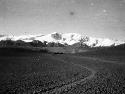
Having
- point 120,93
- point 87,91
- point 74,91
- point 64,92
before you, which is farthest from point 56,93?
point 120,93

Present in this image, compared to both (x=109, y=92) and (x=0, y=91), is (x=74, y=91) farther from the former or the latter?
(x=0, y=91)

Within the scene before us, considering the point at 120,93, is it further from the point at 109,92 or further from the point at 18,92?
the point at 18,92

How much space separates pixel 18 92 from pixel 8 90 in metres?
1.53

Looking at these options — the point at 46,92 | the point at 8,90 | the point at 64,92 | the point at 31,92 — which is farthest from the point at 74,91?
the point at 8,90

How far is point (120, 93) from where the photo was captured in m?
18.9

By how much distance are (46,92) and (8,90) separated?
179 inches

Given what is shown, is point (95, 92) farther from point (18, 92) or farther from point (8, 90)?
point (8, 90)

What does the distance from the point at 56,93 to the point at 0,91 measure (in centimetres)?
636

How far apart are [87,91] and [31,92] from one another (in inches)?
256

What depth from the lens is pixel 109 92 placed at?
19266mm

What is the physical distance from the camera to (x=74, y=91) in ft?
63.9

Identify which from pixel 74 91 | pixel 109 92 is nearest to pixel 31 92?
pixel 74 91

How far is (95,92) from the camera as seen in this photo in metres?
19.1

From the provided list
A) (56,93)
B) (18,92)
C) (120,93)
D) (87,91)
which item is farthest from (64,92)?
(120,93)
